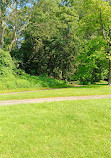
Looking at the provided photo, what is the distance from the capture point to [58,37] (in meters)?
28.2

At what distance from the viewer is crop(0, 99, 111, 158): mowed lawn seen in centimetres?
414

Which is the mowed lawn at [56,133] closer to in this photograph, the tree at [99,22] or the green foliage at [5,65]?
the green foliage at [5,65]

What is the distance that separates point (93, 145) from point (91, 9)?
19.8m

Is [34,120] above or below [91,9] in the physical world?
below

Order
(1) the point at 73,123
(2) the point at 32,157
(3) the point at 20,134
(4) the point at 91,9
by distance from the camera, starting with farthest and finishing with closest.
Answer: (4) the point at 91,9 < (1) the point at 73,123 < (3) the point at 20,134 < (2) the point at 32,157

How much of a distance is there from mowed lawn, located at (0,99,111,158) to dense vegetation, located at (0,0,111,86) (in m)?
14.0

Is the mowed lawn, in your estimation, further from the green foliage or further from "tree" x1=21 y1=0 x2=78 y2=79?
"tree" x1=21 y1=0 x2=78 y2=79

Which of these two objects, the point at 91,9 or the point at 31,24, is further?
the point at 31,24

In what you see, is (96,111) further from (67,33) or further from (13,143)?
(67,33)

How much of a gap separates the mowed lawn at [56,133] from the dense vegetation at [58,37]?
46.0ft

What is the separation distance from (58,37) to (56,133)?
81.3 ft

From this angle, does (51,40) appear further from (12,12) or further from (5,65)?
(5,65)

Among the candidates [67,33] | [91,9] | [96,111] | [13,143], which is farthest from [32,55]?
[13,143]

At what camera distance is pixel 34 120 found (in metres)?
6.14
